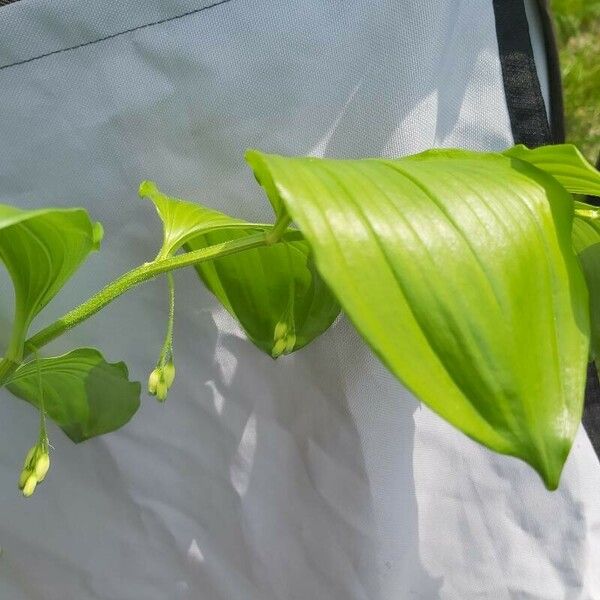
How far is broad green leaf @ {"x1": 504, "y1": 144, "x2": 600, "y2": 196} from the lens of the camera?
352 mm

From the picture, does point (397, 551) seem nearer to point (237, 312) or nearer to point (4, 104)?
point (237, 312)

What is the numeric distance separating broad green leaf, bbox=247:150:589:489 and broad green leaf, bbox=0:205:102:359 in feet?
0.35

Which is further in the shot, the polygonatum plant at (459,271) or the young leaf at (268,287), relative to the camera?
the young leaf at (268,287)

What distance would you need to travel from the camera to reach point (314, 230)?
0.25m

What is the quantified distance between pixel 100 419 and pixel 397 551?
30 cm

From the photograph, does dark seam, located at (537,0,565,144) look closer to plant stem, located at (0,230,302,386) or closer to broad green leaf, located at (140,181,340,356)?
broad green leaf, located at (140,181,340,356)

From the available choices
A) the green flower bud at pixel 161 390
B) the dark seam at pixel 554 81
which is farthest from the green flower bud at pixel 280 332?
the dark seam at pixel 554 81

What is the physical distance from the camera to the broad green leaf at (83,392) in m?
0.52

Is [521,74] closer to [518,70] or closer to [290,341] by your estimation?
[518,70]

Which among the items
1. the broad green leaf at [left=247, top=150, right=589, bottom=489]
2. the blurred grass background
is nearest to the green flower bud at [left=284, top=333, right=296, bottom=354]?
the broad green leaf at [left=247, top=150, right=589, bottom=489]

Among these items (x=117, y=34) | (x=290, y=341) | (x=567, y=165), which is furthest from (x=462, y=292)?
(x=117, y=34)

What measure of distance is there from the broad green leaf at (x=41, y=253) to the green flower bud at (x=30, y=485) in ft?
0.22

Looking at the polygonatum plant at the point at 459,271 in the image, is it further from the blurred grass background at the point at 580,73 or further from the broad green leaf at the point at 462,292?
the blurred grass background at the point at 580,73

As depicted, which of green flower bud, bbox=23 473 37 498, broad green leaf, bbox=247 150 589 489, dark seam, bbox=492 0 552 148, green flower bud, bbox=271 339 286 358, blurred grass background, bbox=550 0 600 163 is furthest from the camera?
blurred grass background, bbox=550 0 600 163
